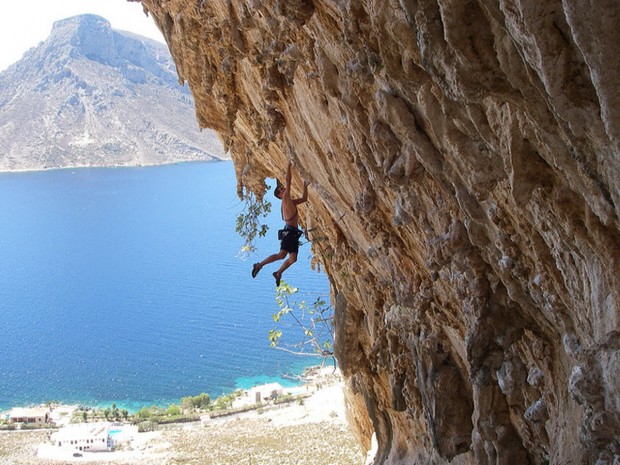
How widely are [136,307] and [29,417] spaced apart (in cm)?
1529

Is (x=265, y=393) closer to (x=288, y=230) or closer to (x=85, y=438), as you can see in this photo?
(x=85, y=438)

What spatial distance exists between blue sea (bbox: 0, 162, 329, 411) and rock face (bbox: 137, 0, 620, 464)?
16972mm

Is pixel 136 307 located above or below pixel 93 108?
below

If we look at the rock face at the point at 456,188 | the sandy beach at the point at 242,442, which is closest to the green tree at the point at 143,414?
the sandy beach at the point at 242,442

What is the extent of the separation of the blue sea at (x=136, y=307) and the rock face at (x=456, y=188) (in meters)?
17.0

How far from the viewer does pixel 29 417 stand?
26.8 metres

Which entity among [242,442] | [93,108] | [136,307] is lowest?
[242,442]

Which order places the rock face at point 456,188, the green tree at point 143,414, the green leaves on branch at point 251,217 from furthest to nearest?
the green tree at point 143,414 < the green leaves on branch at point 251,217 < the rock face at point 456,188

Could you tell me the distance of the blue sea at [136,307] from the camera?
32.3m

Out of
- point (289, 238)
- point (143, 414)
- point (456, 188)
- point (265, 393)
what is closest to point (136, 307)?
point (143, 414)

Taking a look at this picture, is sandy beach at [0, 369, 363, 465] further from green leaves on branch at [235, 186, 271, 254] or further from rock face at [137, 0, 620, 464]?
rock face at [137, 0, 620, 464]

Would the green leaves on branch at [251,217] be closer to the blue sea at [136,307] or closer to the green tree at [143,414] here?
the blue sea at [136,307]

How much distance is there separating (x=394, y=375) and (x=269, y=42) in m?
3.60

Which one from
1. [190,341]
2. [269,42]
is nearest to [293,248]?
[269,42]
